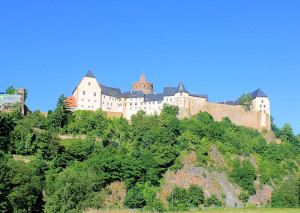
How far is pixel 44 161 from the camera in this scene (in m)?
49.8

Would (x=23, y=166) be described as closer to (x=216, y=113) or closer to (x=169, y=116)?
(x=169, y=116)

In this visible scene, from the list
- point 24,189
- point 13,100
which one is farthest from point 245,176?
point 13,100

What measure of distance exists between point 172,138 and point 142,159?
365 inches

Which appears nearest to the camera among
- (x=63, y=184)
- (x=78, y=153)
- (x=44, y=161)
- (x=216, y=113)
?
(x=63, y=184)

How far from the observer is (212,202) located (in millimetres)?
57594

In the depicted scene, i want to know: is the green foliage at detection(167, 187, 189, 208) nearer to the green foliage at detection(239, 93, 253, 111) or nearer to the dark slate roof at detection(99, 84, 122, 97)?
the dark slate roof at detection(99, 84, 122, 97)

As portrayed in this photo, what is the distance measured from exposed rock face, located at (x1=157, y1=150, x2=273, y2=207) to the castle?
15778 millimetres

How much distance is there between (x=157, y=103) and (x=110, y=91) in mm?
10475

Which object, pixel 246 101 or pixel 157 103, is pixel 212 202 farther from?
pixel 246 101

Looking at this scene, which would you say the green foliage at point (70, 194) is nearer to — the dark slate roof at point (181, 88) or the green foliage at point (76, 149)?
the green foliage at point (76, 149)

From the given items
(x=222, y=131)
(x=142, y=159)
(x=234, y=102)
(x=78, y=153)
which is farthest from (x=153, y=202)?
(x=234, y=102)

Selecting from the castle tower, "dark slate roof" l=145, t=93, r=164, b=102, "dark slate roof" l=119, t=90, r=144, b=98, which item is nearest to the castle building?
"dark slate roof" l=119, t=90, r=144, b=98

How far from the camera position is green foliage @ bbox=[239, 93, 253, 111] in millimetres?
84438

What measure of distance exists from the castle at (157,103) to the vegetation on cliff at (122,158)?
2.67 metres
